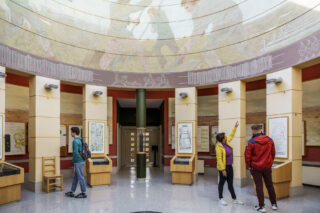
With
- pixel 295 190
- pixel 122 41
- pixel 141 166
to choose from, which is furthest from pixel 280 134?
pixel 122 41

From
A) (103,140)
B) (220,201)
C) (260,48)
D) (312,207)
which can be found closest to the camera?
(312,207)

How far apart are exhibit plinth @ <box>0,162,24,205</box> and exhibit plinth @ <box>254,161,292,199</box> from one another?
261 inches

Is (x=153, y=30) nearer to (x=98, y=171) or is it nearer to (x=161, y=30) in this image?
(x=161, y=30)

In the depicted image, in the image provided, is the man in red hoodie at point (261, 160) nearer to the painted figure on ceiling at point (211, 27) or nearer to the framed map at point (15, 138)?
the painted figure on ceiling at point (211, 27)

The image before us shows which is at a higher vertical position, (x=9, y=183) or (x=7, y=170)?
(x=7, y=170)

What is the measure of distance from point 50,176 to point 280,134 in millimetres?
7093

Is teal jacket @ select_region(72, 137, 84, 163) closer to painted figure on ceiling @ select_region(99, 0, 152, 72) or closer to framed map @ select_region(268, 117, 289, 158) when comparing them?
painted figure on ceiling @ select_region(99, 0, 152, 72)

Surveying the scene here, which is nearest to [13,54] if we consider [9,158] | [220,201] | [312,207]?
[9,158]

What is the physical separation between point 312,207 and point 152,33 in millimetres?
8017

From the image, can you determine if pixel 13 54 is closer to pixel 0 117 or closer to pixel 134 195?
pixel 0 117

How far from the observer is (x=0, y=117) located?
714 cm

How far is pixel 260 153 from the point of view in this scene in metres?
5.72

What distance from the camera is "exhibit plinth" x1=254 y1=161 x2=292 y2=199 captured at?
675 cm

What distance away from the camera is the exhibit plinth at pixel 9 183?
6.31 metres
